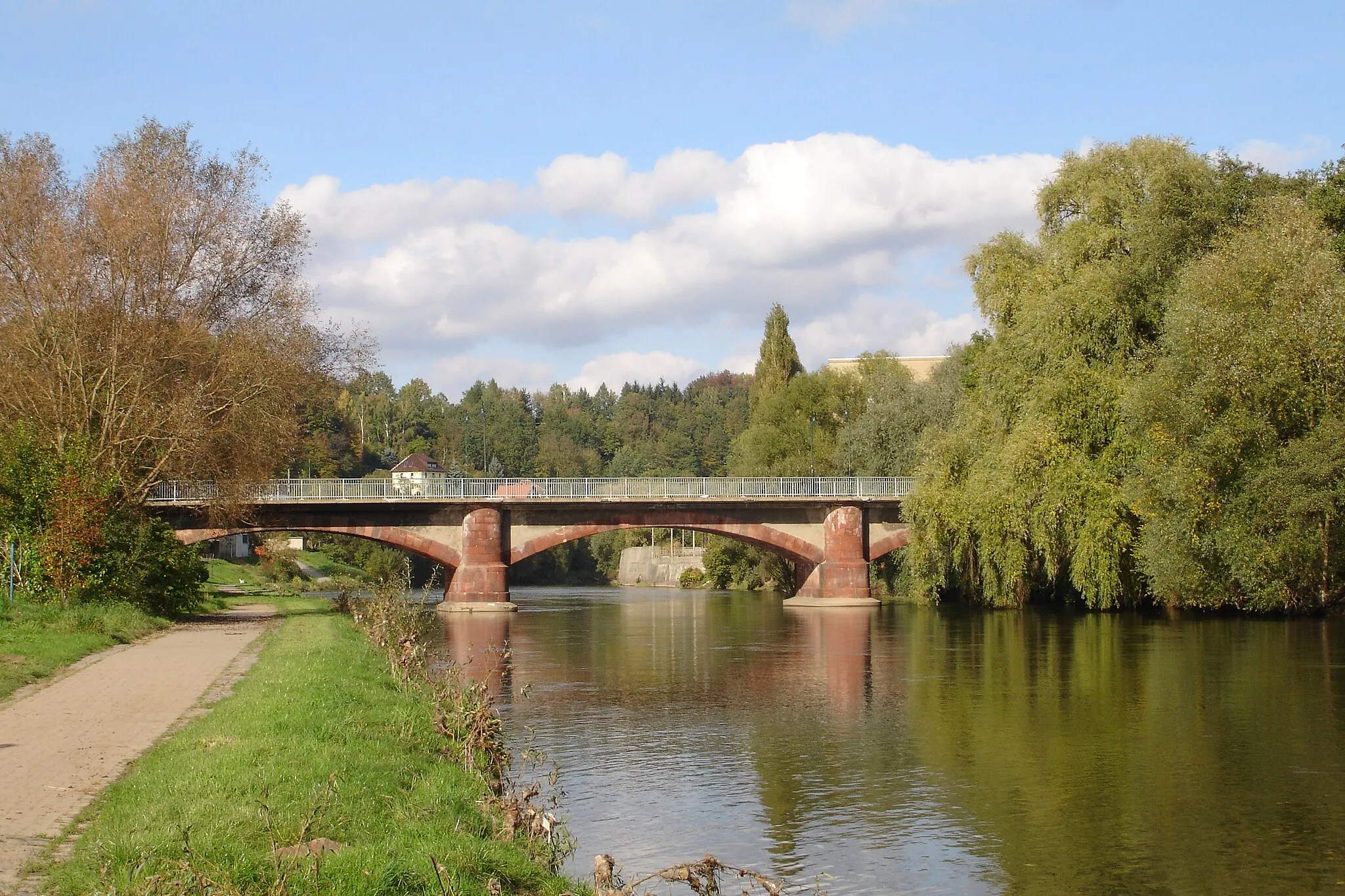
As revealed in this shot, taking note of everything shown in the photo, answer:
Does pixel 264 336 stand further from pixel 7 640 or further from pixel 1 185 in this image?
pixel 7 640

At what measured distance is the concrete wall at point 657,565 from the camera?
94.8 meters

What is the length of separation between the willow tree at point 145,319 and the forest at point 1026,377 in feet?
0.24

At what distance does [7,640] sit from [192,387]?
12.3m

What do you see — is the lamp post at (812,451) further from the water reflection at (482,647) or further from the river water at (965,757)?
the river water at (965,757)

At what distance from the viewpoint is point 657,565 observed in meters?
99.2

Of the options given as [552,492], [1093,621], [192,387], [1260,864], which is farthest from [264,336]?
[1260,864]

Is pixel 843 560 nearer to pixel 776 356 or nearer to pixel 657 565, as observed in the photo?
pixel 776 356

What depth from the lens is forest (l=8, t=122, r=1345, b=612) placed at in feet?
103

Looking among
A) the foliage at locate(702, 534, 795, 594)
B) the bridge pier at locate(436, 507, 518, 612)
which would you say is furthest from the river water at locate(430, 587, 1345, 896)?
the foliage at locate(702, 534, 795, 594)

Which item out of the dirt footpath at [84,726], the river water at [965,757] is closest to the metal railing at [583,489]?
the river water at [965,757]

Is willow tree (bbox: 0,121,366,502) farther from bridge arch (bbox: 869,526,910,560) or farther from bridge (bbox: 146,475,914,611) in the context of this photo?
bridge arch (bbox: 869,526,910,560)

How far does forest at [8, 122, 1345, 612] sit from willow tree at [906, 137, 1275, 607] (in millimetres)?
85

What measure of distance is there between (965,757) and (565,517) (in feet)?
126

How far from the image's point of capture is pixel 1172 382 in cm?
3484
